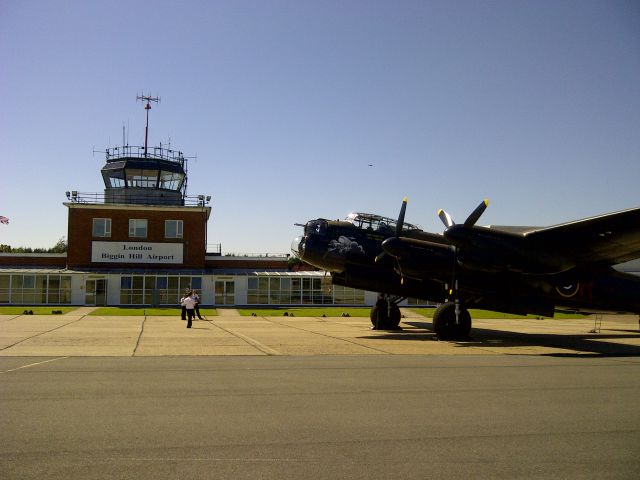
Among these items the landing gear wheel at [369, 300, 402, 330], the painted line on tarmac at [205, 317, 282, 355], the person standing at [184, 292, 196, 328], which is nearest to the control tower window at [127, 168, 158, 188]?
the person standing at [184, 292, 196, 328]

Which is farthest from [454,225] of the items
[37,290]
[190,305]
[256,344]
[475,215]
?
[37,290]

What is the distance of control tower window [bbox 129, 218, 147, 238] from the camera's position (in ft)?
159

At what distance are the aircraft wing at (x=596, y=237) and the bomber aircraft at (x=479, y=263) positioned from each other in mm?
28

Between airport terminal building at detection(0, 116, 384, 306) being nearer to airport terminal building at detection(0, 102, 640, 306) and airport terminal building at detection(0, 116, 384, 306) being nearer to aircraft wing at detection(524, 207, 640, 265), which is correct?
airport terminal building at detection(0, 102, 640, 306)

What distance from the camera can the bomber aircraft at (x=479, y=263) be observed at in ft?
61.6

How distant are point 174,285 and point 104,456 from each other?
42.5 m

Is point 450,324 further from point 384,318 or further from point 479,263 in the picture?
point 384,318

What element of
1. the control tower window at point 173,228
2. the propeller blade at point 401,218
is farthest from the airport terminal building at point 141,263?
the propeller blade at point 401,218

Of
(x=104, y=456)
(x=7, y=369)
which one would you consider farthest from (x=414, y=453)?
(x=7, y=369)

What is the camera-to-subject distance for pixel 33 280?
4600 cm

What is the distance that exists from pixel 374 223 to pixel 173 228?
95.0 feet

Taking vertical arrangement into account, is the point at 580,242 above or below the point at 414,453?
above

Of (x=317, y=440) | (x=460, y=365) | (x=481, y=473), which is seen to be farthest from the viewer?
(x=460, y=365)

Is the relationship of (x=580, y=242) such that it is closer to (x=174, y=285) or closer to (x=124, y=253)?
(x=174, y=285)
